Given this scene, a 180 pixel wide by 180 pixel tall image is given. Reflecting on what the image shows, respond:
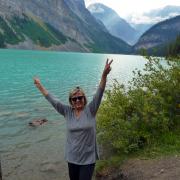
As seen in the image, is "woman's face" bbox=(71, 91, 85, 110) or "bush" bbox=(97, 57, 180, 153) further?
"bush" bbox=(97, 57, 180, 153)

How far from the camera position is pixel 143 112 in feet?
53.8

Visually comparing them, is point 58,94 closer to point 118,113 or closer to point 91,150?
point 118,113

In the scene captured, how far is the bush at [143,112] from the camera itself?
53.8 ft

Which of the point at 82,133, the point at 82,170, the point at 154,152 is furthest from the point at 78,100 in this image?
the point at 154,152

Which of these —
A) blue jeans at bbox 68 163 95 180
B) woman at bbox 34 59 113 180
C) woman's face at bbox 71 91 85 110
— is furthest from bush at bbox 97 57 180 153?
woman's face at bbox 71 91 85 110

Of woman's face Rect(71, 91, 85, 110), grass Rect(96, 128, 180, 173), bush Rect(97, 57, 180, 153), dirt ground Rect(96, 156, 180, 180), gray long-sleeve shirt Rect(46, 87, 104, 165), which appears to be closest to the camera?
gray long-sleeve shirt Rect(46, 87, 104, 165)

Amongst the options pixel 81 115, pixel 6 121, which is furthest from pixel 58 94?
pixel 81 115

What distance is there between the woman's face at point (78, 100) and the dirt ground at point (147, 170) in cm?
459

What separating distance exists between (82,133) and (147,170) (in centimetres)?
526

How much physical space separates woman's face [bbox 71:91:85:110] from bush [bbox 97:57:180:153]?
7.77 meters

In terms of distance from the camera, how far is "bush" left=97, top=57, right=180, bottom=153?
1641cm

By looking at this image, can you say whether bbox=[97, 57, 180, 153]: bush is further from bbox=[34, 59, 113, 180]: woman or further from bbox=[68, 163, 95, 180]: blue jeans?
bbox=[34, 59, 113, 180]: woman

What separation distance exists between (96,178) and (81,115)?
22.8 ft

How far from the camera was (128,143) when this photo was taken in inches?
644
